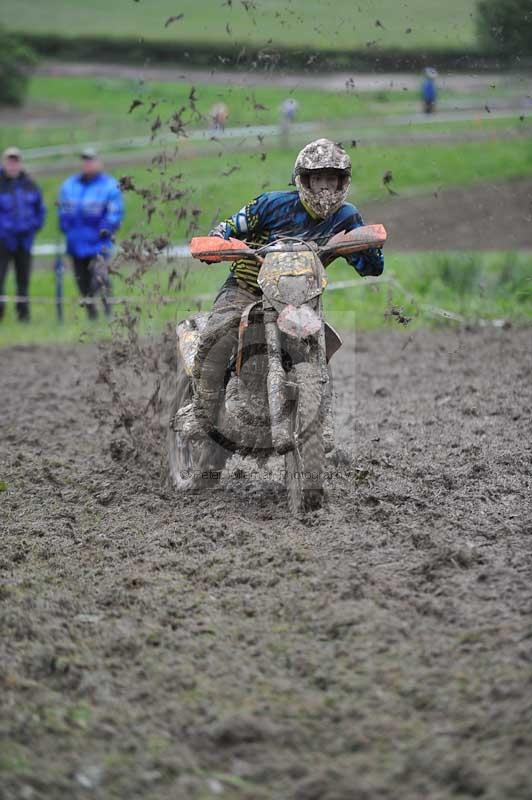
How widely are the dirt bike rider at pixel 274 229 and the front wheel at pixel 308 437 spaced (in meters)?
0.77

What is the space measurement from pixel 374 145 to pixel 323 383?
2293 centimetres

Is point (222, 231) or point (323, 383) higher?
point (222, 231)

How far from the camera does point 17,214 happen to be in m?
15.6

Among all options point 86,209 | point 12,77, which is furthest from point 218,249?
point 12,77

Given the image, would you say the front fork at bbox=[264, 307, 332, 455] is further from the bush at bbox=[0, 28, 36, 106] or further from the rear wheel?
the bush at bbox=[0, 28, 36, 106]

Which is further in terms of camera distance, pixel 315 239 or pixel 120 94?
pixel 120 94

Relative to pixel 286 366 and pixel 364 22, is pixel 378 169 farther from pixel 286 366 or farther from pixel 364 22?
pixel 286 366

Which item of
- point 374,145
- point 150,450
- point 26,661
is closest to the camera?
point 26,661

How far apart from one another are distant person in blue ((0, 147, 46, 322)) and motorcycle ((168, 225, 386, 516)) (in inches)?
352

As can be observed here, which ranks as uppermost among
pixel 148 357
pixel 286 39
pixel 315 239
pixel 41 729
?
pixel 286 39

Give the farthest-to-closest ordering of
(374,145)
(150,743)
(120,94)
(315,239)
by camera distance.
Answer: (120,94), (374,145), (315,239), (150,743)

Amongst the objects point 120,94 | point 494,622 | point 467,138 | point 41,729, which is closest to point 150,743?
point 41,729

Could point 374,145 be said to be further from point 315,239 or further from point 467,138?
point 315,239

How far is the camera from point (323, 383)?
21.2 ft
